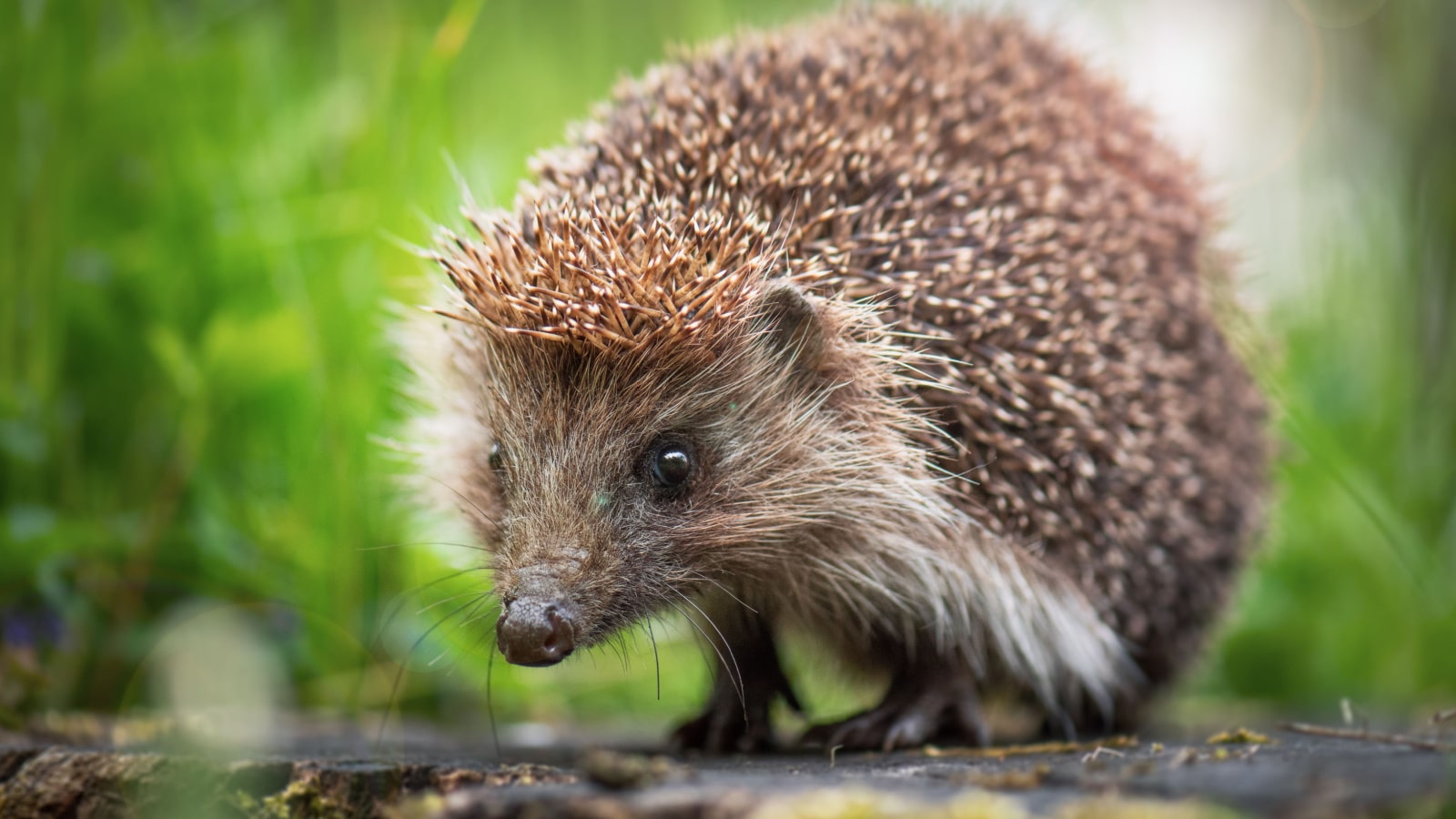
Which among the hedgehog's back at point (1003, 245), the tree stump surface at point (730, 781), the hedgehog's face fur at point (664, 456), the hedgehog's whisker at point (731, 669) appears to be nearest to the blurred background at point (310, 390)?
the hedgehog's whisker at point (731, 669)

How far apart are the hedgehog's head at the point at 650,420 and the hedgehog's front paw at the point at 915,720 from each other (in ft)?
1.15

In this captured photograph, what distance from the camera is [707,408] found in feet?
8.02

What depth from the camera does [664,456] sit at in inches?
94.3

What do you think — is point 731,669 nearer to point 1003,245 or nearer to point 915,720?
point 915,720

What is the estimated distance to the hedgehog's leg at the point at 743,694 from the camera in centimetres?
275

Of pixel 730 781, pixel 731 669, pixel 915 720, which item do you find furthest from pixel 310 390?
pixel 730 781

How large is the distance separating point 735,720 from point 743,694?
9 centimetres

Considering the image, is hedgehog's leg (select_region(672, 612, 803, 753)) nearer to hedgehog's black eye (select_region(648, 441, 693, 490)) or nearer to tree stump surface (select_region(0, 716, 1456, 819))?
tree stump surface (select_region(0, 716, 1456, 819))

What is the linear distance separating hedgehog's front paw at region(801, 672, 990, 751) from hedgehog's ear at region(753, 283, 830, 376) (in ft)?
2.46

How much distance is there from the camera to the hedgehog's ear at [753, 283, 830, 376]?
240cm

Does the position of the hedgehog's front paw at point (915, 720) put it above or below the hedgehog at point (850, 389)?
below

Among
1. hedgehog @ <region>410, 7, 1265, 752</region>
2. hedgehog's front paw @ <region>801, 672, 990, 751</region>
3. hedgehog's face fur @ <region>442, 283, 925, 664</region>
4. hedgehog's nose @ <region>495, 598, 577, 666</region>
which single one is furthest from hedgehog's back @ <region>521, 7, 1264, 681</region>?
hedgehog's nose @ <region>495, 598, 577, 666</region>

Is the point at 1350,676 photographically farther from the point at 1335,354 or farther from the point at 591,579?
the point at 591,579

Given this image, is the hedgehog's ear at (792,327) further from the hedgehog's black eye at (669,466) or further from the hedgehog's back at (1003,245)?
the hedgehog's black eye at (669,466)
